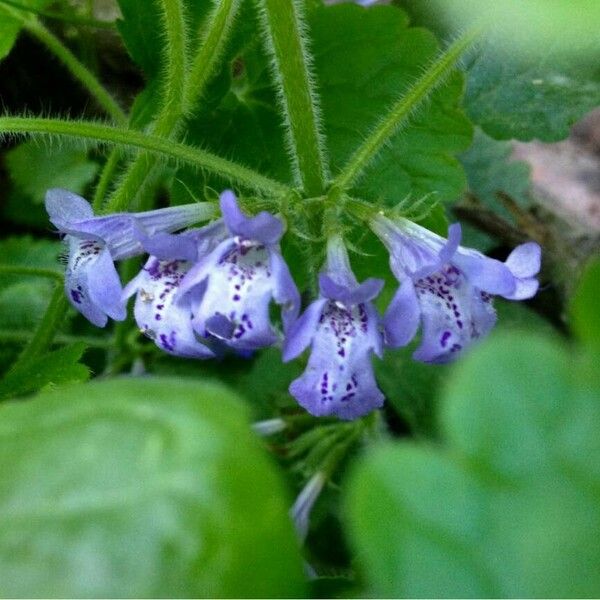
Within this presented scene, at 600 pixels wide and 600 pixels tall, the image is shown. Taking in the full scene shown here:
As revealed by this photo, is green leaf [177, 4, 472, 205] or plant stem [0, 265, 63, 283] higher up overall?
green leaf [177, 4, 472, 205]

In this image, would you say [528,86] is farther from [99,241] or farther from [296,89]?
[99,241]

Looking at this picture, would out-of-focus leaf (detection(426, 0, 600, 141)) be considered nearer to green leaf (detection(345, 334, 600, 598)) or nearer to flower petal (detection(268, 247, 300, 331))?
flower petal (detection(268, 247, 300, 331))

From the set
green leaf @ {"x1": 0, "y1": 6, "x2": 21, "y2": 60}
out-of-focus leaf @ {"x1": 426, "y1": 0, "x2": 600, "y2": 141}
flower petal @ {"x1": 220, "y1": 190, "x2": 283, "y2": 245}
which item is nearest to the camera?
flower petal @ {"x1": 220, "y1": 190, "x2": 283, "y2": 245}

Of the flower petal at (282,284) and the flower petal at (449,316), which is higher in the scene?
the flower petal at (282,284)

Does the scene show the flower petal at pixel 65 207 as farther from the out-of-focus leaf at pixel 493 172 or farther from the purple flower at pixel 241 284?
the out-of-focus leaf at pixel 493 172

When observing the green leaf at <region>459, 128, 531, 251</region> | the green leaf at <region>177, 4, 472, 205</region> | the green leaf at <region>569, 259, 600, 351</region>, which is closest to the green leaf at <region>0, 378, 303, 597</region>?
the green leaf at <region>569, 259, 600, 351</region>

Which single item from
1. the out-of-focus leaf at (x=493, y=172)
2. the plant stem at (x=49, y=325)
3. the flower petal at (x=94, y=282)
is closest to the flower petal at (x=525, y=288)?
the flower petal at (x=94, y=282)
